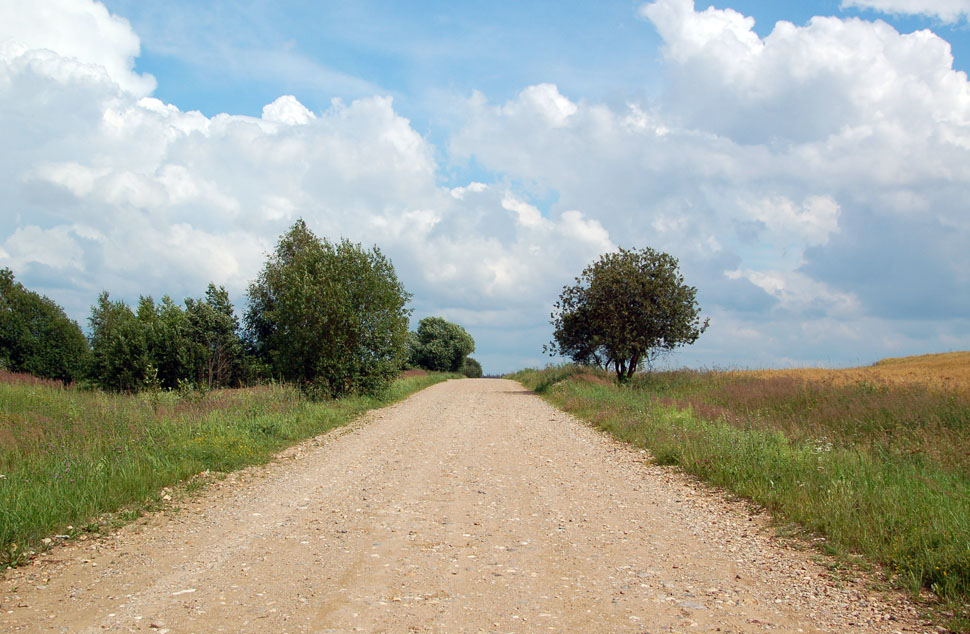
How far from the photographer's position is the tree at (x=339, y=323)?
76.6 feet

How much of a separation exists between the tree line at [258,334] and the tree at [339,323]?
0.04m

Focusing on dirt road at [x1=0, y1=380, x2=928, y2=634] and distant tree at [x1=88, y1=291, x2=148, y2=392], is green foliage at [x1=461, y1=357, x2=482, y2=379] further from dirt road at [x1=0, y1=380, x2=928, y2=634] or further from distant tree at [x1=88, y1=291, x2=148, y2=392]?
dirt road at [x1=0, y1=380, x2=928, y2=634]

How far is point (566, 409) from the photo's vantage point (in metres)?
21.8

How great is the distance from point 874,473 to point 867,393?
1122 cm

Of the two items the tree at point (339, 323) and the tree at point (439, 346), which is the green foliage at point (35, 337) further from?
Answer: the tree at point (439, 346)

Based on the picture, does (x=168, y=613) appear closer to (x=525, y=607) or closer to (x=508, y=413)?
(x=525, y=607)

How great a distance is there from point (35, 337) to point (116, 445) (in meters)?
43.5

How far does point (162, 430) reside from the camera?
1177cm

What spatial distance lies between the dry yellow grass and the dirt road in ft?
49.2

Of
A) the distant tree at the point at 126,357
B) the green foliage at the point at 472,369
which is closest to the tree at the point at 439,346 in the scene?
the green foliage at the point at 472,369

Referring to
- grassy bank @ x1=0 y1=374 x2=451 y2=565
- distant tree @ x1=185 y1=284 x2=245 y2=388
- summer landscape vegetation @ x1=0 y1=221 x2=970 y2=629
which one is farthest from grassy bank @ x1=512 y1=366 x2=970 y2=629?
distant tree @ x1=185 y1=284 x2=245 y2=388

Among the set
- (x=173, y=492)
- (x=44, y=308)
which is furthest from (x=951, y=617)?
(x=44, y=308)

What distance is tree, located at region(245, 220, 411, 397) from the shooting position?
2334cm

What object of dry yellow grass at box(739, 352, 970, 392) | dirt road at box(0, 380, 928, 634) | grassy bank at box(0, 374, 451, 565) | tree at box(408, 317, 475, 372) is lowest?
dirt road at box(0, 380, 928, 634)
